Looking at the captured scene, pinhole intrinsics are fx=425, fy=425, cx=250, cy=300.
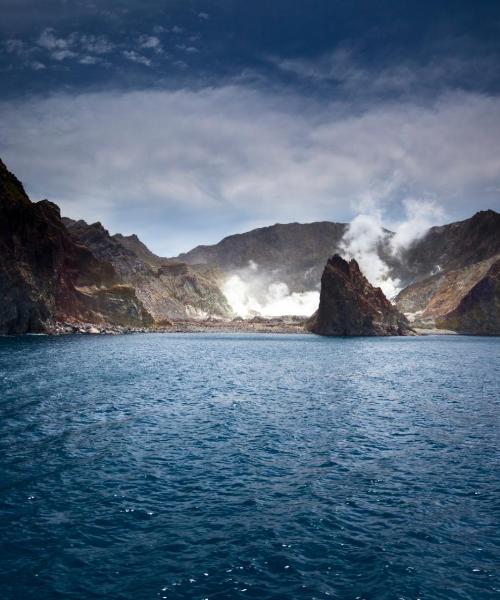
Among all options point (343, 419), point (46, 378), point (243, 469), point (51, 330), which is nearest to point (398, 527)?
point (243, 469)

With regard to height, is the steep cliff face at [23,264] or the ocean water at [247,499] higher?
the steep cliff face at [23,264]

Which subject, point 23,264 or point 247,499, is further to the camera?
point 23,264

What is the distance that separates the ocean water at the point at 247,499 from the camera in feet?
54.3

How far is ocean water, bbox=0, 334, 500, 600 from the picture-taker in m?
16.6

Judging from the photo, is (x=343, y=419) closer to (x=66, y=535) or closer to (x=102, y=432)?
(x=102, y=432)

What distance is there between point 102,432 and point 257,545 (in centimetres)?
2223

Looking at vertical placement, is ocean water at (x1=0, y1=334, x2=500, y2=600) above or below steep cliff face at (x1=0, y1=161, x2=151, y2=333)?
below

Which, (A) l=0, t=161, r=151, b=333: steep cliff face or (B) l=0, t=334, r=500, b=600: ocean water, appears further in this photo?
(A) l=0, t=161, r=151, b=333: steep cliff face

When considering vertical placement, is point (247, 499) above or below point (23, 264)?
below

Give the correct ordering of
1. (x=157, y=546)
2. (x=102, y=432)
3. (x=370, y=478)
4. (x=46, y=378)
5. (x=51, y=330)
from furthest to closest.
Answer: (x=51, y=330), (x=46, y=378), (x=102, y=432), (x=370, y=478), (x=157, y=546)

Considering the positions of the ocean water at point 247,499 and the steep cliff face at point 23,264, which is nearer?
the ocean water at point 247,499

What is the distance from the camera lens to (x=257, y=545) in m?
19.1

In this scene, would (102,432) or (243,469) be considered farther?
(102,432)

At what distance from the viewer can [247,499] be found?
23.9 meters
